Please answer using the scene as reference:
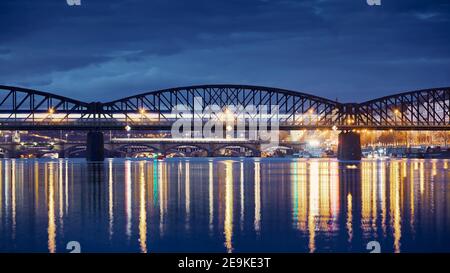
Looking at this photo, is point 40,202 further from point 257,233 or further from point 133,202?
point 257,233

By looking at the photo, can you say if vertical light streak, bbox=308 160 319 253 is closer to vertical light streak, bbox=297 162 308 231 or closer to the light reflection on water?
the light reflection on water

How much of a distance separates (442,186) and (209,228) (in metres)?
35.4

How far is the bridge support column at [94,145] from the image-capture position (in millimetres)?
164250

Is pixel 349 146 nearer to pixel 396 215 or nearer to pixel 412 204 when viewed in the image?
pixel 412 204

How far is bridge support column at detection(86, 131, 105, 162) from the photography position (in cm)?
16425

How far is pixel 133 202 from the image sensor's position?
1954 inches

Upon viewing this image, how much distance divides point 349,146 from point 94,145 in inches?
2150

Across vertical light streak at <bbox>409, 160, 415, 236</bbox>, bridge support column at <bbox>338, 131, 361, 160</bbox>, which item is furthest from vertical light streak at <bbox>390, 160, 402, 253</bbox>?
bridge support column at <bbox>338, 131, 361, 160</bbox>

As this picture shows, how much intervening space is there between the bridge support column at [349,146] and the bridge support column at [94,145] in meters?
51.9

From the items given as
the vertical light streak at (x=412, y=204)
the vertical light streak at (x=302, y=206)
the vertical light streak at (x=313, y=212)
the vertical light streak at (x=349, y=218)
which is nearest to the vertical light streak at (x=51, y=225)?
the vertical light streak at (x=313, y=212)

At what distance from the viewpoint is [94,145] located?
165500 mm

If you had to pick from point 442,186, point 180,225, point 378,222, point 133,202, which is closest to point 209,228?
point 180,225
